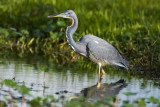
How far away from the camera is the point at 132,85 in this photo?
10.4m

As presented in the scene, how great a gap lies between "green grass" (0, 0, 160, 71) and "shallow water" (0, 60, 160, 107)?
1.27 meters

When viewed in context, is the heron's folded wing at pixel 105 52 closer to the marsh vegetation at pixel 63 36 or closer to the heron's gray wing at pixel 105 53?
the heron's gray wing at pixel 105 53

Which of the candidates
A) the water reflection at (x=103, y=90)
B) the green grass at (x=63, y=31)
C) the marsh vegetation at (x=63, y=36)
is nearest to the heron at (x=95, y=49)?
the marsh vegetation at (x=63, y=36)

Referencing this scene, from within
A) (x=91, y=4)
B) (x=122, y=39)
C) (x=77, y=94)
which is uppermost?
(x=91, y=4)

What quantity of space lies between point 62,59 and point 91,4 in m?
7.04

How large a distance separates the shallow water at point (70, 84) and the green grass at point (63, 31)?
1.27 m

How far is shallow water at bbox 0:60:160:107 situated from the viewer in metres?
9.32

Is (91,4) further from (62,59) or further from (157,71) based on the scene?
(157,71)

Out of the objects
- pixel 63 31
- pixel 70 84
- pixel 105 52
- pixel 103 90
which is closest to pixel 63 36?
pixel 63 31

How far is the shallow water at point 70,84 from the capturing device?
932 centimetres

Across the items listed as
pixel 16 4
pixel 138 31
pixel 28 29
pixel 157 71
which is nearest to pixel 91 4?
pixel 16 4

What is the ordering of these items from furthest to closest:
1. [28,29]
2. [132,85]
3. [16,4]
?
1. [16,4]
2. [28,29]
3. [132,85]

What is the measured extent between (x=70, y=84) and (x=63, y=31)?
4.98 m

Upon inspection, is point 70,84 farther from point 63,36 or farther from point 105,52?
point 63,36
